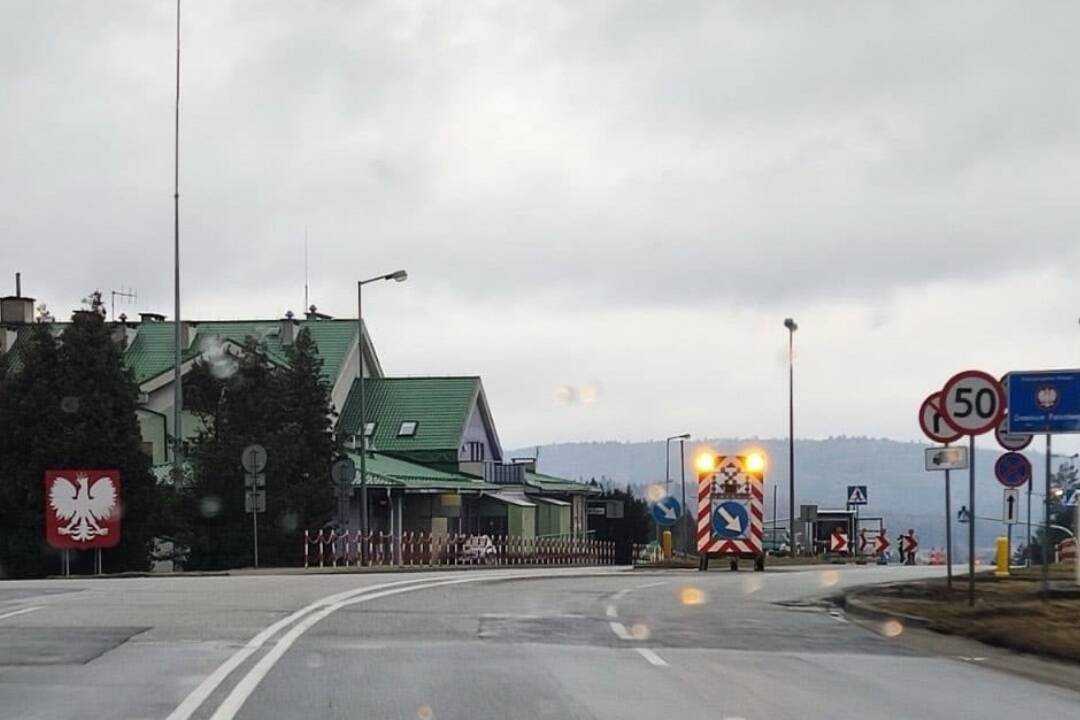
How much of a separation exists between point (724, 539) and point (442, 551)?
21583 millimetres

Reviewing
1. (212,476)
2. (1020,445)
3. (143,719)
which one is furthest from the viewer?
(212,476)

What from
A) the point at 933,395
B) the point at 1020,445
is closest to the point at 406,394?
the point at 1020,445

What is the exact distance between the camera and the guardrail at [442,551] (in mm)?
48250

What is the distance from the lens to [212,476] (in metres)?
51.6

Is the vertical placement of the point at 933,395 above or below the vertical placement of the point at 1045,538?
above

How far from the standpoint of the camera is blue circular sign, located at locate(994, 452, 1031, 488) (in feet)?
94.1

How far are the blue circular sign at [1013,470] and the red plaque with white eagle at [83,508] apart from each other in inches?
940

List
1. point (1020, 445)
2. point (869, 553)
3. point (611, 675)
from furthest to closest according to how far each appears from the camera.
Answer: point (869, 553)
point (1020, 445)
point (611, 675)

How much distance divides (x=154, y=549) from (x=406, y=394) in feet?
88.6

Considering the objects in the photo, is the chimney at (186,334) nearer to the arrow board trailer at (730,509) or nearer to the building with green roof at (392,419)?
the building with green roof at (392,419)

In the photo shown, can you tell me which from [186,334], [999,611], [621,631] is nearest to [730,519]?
[999,611]

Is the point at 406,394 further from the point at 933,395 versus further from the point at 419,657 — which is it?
the point at 419,657

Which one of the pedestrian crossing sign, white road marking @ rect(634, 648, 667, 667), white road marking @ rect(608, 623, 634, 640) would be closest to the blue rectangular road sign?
white road marking @ rect(608, 623, 634, 640)

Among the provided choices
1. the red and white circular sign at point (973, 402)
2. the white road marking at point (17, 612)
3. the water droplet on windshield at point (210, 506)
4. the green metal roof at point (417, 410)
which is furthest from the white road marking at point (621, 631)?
the green metal roof at point (417, 410)
